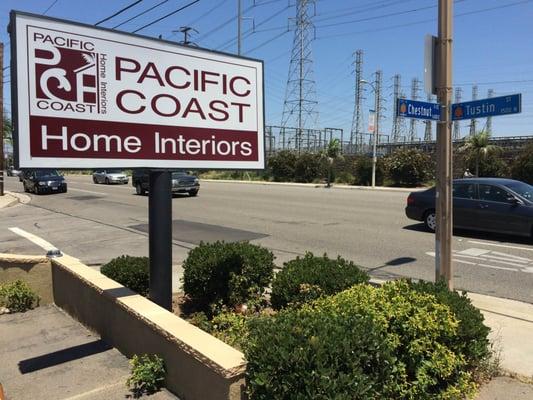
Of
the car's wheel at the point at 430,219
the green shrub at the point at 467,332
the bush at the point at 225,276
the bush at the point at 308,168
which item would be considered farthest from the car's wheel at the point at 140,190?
the green shrub at the point at 467,332

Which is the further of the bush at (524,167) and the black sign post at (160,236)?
the bush at (524,167)

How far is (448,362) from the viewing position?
333cm

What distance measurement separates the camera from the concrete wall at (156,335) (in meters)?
3.08

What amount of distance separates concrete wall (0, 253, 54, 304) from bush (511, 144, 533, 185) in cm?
2549

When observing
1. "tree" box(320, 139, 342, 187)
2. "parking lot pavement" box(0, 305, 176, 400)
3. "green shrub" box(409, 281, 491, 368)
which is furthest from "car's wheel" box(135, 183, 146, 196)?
"green shrub" box(409, 281, 491, 368)

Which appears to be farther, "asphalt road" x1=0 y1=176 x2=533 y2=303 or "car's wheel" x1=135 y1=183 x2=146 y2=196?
"car's wheel" x1=135 y1=183 x2=146 y2=196

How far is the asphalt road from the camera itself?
8461 mm

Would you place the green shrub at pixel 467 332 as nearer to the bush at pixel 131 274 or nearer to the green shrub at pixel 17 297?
the bush at pixel 131 274

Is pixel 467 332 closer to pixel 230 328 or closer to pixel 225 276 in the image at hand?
pixel 230 328

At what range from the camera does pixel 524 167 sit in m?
26.4

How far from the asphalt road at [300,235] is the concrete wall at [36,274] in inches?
85.9

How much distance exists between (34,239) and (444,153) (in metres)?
10.9

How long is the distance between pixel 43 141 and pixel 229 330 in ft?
6.95

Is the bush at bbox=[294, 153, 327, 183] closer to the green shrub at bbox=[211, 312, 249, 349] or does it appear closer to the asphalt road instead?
the asphalt road
